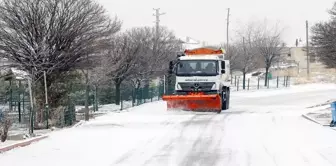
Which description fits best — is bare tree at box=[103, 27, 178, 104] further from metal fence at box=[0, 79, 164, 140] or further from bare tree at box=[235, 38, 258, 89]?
bare tree at box=[235, 38, 258, 89]

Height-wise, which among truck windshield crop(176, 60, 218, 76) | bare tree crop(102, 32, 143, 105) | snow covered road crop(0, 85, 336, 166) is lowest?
snow covered road crop(0, 85, 336, 166)

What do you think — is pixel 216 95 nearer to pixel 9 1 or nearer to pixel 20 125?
pixel 20 125

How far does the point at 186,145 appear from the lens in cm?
1470

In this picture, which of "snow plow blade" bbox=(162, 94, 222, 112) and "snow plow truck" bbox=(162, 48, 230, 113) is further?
"snow plow truck" bbox=(162, 48, 230, 113)

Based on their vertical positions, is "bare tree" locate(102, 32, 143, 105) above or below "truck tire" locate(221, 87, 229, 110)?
above

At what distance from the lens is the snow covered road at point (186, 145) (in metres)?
12.0

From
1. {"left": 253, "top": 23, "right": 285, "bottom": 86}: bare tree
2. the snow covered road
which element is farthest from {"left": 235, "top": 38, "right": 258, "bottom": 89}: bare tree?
the snow covered road

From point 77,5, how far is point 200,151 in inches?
653

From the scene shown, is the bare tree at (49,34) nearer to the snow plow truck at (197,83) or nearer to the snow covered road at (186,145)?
the snow plow truck at (197,83)

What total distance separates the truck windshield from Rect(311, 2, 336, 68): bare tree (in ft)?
49.6

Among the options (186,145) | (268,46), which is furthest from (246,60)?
(186,145)

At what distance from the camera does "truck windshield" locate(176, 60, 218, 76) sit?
27656 mm

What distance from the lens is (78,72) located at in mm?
32094

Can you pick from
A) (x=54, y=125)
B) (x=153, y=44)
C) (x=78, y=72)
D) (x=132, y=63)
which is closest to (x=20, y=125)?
(x=54, y=125)
